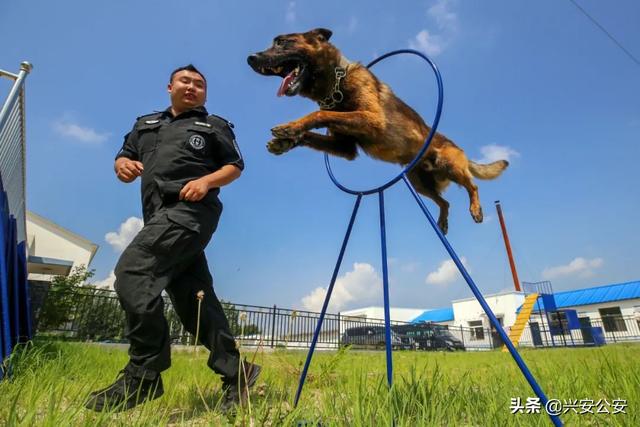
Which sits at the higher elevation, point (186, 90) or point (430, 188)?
point (186, 90)

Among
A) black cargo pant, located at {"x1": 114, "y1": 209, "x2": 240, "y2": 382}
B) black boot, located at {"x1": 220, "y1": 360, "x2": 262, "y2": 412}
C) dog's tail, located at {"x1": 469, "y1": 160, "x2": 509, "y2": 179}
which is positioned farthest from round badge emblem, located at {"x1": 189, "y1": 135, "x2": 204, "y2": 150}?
dog's tail, located at {"x1": 469, "y1": 160, "x2": 509, "y2": 179}

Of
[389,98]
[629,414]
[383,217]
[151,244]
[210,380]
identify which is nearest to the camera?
[629,414]

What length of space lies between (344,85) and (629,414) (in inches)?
93.0

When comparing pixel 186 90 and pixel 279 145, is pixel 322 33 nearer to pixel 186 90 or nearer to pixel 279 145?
pixel 186 90

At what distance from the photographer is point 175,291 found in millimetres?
2262

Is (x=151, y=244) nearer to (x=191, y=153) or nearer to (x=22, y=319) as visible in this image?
(x=191, y=153)

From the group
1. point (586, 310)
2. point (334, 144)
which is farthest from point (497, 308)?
point (334, 144)

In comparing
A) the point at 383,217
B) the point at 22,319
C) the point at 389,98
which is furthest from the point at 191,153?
the point at 22,319

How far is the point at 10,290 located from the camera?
312cm

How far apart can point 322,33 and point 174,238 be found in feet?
6.28

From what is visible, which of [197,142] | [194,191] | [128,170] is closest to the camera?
[194,191]

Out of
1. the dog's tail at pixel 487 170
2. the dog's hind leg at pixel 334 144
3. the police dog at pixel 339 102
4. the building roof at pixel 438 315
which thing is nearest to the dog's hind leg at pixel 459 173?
the police dog at pixel 339 102

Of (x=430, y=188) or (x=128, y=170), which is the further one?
(x=430, y=188)

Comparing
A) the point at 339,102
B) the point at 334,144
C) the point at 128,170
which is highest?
the point at 339,102
